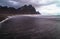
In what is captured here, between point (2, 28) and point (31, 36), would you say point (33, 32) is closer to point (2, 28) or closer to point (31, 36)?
point (31, 36)

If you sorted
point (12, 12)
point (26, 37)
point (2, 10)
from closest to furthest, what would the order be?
point (26, 37) → point (2, 10) → point (12, 12)

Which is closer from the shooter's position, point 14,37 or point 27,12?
point 14,37

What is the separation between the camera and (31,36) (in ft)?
10.1

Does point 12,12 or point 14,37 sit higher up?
point 12,12

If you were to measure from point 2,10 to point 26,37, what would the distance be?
1.28 m

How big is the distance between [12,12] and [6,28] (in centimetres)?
83

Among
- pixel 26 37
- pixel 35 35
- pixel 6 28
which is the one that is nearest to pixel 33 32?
pixel 35 35

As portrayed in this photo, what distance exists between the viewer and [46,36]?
3.11 meters

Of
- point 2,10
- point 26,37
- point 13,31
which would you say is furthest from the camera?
point 2,10

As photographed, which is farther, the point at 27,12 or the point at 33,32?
the point at 27,12

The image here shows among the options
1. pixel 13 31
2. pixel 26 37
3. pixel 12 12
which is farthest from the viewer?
pixel 12 12

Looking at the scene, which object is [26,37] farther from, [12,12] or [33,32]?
[12,12]

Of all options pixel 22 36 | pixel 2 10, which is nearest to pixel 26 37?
pixel 22 36

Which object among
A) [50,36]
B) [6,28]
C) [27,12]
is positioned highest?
[27,12]
